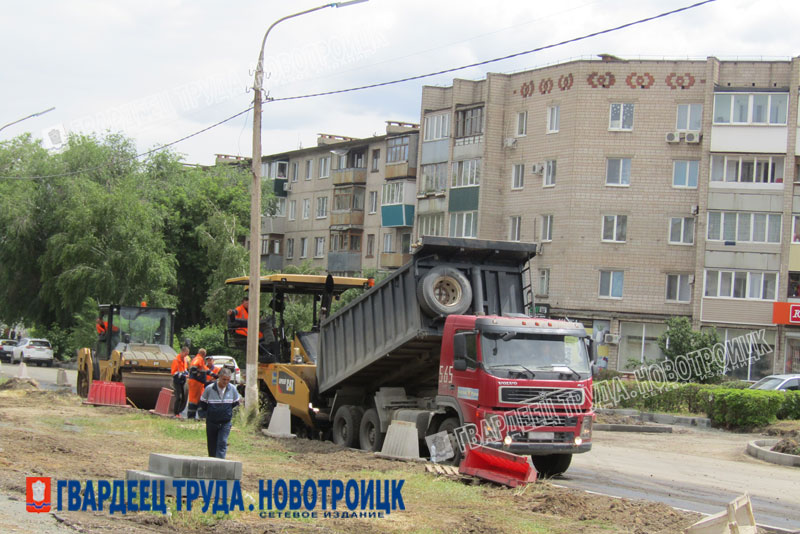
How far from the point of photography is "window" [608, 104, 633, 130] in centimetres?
4659

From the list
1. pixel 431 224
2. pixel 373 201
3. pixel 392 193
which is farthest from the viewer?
pixel 373 201

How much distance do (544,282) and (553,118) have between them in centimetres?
833

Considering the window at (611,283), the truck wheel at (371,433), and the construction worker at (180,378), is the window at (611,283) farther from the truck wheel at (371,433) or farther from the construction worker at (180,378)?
the truck wheel at (371,433)

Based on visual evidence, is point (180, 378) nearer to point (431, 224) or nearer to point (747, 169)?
point (747, 169)

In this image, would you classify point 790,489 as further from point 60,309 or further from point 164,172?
point 164,172

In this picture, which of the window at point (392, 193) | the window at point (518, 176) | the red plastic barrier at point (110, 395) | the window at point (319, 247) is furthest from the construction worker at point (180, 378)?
the window at point (319, 247)

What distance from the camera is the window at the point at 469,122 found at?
51.6 m

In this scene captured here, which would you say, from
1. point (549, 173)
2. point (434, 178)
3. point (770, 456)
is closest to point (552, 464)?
point (770, 456)

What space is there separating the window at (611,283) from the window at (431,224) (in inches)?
395

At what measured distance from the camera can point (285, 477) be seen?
12359 millimetres

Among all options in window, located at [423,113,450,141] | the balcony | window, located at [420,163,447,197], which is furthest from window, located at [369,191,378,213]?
window, located at [423,113,450,141]

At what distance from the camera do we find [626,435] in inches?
920

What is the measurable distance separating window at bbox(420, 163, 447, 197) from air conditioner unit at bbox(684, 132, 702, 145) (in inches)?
542

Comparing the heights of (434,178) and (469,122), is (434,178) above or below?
below
